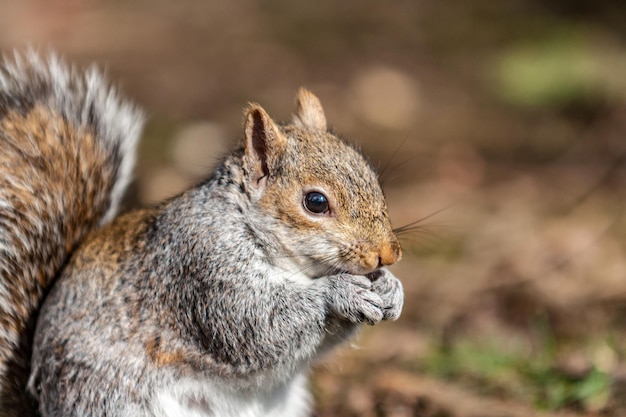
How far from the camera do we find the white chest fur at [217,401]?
1.92 m

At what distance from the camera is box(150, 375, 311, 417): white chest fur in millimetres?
1920

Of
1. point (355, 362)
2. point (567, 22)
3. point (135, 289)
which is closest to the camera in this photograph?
point (135, 289)

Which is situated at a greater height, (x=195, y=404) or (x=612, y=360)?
(x=195, y=404)

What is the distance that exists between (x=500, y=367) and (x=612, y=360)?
31cm

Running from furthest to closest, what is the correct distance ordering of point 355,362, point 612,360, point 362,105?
point 362,105
point 355,362
point 612,360

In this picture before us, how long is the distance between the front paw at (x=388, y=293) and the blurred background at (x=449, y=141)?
37 cm

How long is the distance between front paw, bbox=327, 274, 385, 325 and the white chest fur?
0.34 metres

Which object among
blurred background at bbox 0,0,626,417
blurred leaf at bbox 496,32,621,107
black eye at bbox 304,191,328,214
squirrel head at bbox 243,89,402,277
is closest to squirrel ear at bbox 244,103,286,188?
squirrel head at bbox 243,89,402,277

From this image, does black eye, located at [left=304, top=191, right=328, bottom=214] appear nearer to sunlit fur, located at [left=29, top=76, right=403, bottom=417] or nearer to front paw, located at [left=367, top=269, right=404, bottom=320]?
sunlit fur, located at [left=29, top=76, right=403, bottom=417]

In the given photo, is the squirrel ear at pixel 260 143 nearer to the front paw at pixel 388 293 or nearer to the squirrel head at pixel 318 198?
the squirrel head at pixel 318 198

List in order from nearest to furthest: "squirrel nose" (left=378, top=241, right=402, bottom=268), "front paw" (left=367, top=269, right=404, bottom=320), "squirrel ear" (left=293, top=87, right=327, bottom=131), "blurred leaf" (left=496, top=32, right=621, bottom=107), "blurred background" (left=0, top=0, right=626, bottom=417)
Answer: "squirrel nose" (left=378, top=241, right=402, bottom=268) → "front paw" (left=367, top=269, right=404, bottom=320) → "squirrel ear" (left=293, top=87, right=327, bottom=131) → "blurred background" (left=0, top=0, right=626, bottom=417) → "blurred leaf" (left=496, top=32, right=621, bottom=107)

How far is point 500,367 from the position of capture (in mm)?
2506

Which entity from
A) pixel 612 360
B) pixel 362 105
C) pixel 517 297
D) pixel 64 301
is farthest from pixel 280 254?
pixel 362 105

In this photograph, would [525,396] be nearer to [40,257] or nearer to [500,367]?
[500,367]
